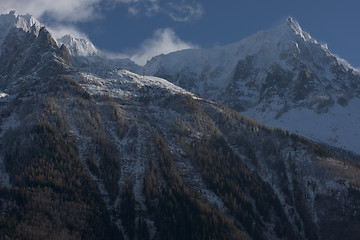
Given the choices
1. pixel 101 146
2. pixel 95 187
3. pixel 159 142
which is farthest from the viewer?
pixel 159 142

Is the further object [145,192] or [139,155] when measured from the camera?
[139,155]

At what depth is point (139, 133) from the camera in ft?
643

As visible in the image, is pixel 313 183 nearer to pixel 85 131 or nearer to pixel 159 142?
pixel 159 142

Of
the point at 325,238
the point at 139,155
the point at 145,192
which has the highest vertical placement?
the point at 139,155

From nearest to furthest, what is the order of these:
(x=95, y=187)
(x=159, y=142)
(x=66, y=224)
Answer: (x=66, y=224), (x=95, y=187), (x=159, y=142)

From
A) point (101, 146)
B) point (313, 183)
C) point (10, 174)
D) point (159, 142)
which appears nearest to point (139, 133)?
point (159, 142)

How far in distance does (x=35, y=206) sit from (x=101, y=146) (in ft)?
164

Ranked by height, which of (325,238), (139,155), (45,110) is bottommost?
(325,238)

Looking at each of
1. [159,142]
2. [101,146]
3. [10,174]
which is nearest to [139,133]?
[159,142]

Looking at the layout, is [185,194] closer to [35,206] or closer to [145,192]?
[145,192]

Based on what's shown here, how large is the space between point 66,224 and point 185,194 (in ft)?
155

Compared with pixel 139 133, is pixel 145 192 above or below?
below

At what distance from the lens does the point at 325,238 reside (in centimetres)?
15512

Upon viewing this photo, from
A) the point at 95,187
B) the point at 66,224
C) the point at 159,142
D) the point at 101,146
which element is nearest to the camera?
the point at 66,224
